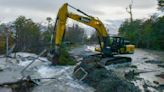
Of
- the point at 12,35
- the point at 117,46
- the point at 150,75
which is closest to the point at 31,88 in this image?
the point at 150,75

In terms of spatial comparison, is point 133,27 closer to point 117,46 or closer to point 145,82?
point 117,46

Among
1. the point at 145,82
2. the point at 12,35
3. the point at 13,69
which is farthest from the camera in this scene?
the point at 12,35

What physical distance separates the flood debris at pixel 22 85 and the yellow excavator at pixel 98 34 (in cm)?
451

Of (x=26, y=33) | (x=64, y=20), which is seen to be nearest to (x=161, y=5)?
(x=26, y=33)

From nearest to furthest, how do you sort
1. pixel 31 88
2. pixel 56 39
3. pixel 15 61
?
pixel 31 88 < pixel 56 39 < pixel 15 61

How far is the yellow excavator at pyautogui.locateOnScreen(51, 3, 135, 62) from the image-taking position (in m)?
21.8

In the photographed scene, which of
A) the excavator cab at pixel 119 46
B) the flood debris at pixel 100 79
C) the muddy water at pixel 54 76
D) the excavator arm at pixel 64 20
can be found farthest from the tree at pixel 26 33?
the flood debris at pixel 100 79

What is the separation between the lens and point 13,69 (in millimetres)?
23562

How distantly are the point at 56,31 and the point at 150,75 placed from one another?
668 centimetres

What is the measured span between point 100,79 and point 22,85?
160 inches

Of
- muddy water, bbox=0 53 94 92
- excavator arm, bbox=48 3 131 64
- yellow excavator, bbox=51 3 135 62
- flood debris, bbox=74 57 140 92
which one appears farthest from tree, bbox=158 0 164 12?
flood debris, bbox=74 57 140 92

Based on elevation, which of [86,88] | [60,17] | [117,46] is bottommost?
[86,88]

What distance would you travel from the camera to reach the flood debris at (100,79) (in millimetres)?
14953

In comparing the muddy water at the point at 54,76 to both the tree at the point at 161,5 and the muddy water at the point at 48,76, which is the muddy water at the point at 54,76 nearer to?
the muddy water at the point at 48,76
